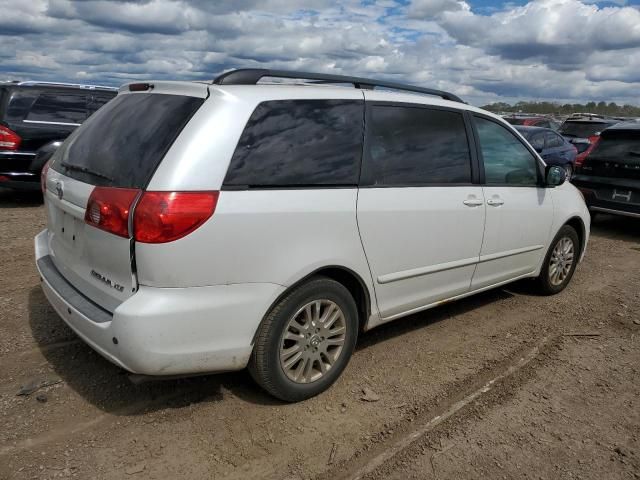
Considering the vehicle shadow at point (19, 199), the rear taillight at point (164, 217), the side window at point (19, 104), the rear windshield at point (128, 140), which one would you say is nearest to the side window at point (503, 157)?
the rear windshield at point (128, 140)

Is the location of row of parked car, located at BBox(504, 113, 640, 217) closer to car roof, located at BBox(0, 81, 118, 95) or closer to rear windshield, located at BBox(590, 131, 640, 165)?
rear windshield, located at BBox(590, 131, 640, 165)

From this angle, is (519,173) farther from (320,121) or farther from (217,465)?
(217,465)

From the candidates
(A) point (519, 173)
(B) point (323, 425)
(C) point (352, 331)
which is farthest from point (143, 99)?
(A) point (519, 173)

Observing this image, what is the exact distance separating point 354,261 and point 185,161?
1.16 metres

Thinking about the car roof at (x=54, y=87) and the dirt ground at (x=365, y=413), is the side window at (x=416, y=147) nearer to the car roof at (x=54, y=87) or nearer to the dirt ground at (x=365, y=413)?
the dirt ground at (x=365, y=413)

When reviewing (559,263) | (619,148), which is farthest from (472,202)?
(619,148)

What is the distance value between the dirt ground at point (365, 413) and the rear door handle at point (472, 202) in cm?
106

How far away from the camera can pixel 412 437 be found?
305 cm

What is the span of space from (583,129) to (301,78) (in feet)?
54.3

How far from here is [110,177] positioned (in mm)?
2934

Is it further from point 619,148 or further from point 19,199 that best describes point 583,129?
point 19,199

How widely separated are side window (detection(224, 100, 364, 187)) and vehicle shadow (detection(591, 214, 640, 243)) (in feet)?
22.0

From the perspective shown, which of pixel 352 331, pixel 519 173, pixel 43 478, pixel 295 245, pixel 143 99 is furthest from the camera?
pixel 519 173

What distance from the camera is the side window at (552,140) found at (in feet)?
44.5
